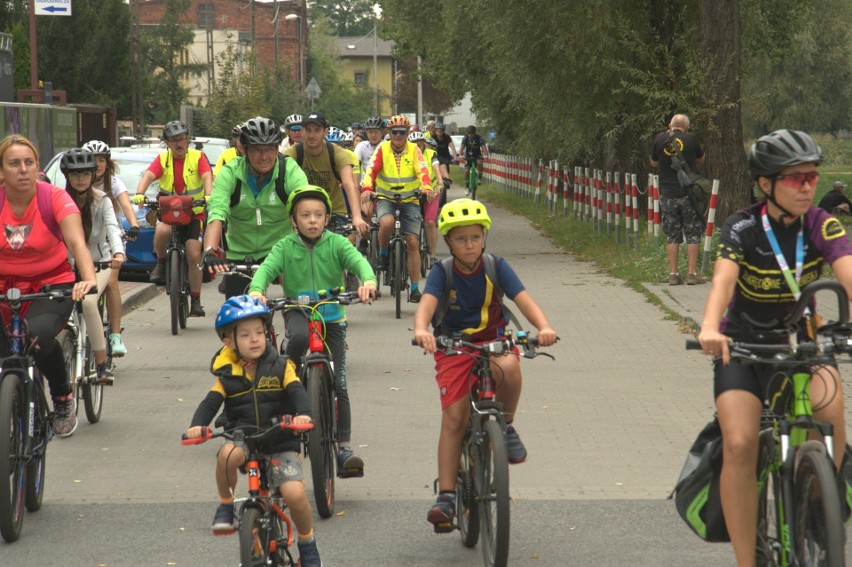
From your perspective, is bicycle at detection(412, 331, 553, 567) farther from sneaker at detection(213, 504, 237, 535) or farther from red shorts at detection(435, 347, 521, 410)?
sneaker at detection(213, 504, 237, 535)

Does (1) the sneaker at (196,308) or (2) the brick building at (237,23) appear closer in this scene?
(1) the sneaker at (196,308)

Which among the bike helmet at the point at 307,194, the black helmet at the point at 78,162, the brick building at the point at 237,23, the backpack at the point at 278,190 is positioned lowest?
the backpack at the point at 278,190

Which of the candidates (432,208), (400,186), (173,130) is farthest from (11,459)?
(432,208)

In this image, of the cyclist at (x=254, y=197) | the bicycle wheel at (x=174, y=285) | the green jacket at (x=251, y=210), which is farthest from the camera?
the bicycle wheel at (x=174, y=285)

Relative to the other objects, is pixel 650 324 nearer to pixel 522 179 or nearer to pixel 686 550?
pixel 686 550

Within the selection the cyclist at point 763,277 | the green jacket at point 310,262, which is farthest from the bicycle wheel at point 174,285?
the cyclist at point 763,277

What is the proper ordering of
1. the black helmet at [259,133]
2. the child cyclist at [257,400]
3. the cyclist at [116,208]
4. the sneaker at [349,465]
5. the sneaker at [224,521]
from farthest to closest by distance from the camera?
the cyclist at [116,208], the black helmet at [259,133], the sneaker at [349,465], the child cyclist at [257,400], the sneaker at [224,521]

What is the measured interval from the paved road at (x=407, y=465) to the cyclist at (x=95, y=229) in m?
0.55

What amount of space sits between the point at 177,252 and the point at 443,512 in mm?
7971

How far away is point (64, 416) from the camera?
294 inches

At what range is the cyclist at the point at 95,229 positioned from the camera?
888 cm

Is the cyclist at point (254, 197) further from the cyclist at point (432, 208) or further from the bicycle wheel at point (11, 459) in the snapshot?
the cyclist at point (432, 208)

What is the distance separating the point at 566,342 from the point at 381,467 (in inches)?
199

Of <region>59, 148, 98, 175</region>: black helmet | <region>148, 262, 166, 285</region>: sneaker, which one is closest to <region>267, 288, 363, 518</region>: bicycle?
<region>59, 148, 98, 175</region>: black helmet
